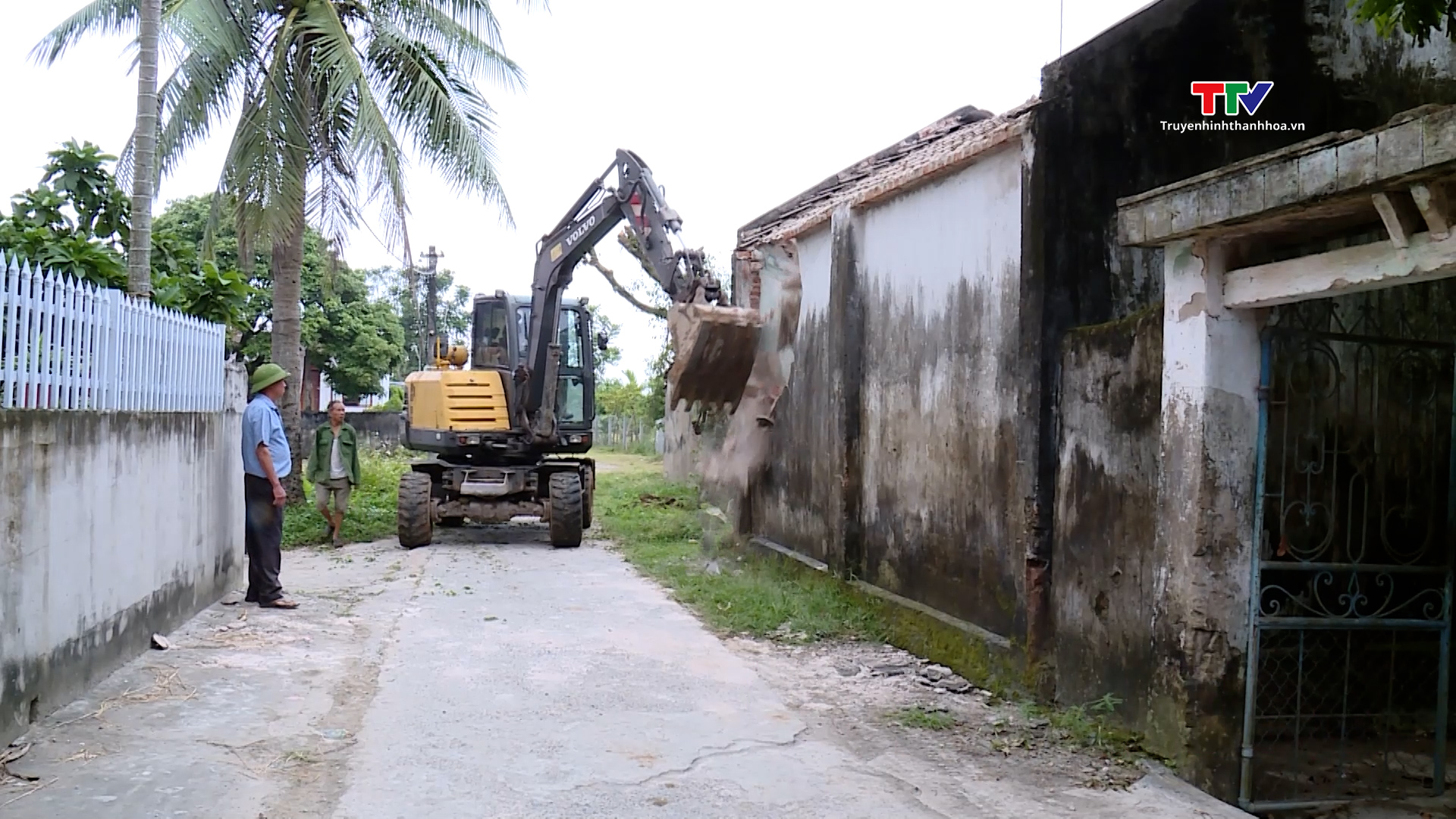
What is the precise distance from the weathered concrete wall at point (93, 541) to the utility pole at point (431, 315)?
6.73 metres

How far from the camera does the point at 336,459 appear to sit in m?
12.7

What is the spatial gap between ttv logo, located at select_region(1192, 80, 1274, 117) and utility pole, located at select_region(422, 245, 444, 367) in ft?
34.5

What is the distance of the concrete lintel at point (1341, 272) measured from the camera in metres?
3.83

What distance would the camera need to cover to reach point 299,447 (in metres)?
14.6

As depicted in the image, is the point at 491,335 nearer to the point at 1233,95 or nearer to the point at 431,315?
the point at 431,315

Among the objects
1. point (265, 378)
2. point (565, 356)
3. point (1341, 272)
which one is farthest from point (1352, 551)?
point (565, 356)

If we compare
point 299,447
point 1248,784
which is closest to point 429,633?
point 1248,784

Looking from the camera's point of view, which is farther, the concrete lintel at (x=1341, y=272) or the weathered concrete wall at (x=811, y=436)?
the weathered concrete wall at (x=811, y=436)

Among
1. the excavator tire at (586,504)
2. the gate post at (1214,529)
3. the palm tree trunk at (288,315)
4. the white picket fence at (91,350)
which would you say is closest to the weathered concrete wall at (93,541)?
the white picket fence at (91,350)

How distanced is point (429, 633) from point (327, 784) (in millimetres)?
3236

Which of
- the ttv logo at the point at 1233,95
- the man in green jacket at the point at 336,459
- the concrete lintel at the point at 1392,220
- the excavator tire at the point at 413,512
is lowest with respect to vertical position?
the excavator tire at the point at 413,512

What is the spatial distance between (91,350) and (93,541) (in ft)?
3.16

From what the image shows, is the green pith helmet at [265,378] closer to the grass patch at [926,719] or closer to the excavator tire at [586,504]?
the excavator tire at [586,504]

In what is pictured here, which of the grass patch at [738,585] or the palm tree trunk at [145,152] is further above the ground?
the palm tree trunk at [145,152]
